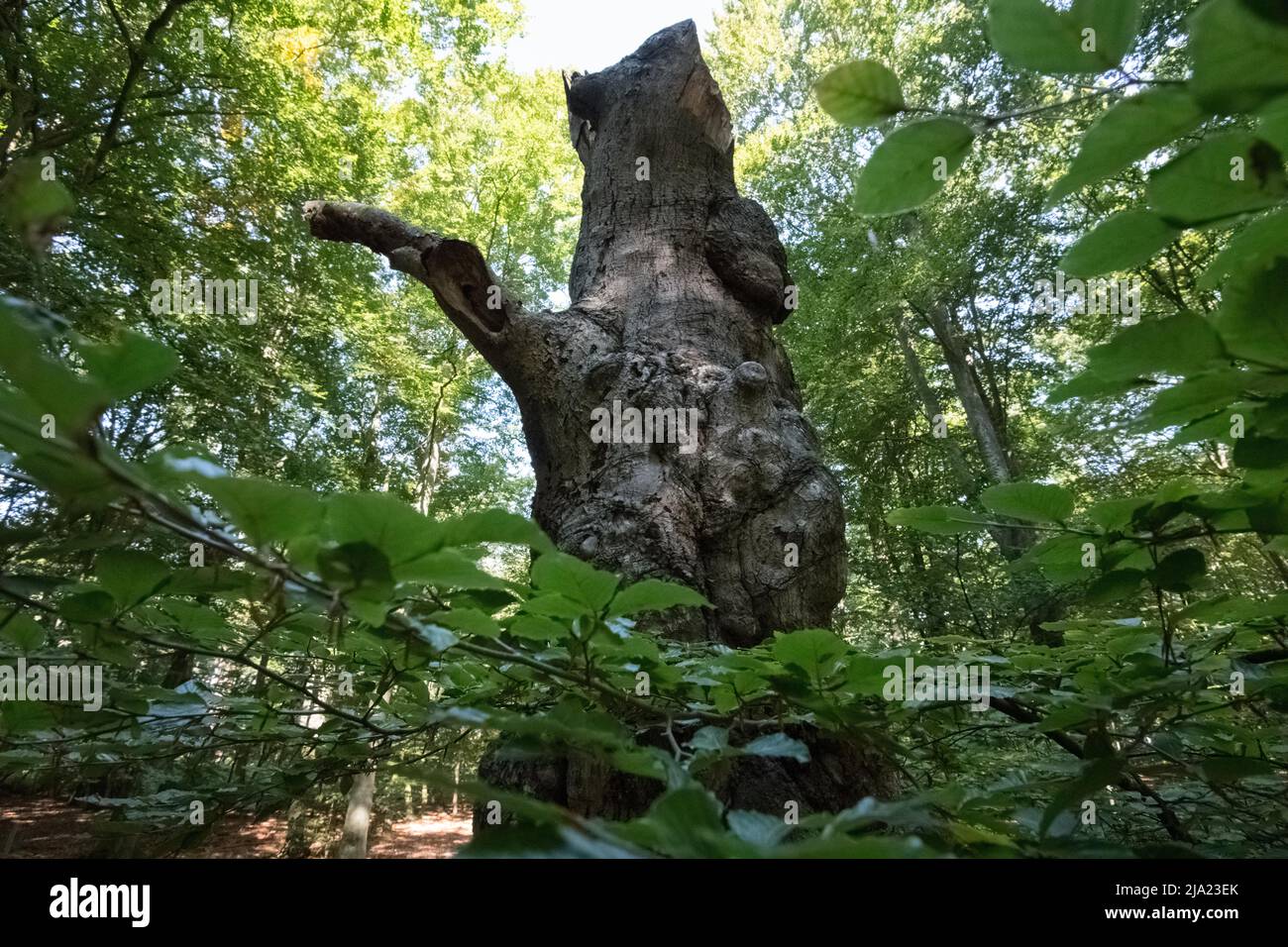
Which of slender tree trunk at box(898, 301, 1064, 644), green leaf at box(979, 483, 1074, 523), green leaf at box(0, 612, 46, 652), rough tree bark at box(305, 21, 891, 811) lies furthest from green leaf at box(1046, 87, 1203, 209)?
slender tree trunk at box(898, 301, 1064, 644)

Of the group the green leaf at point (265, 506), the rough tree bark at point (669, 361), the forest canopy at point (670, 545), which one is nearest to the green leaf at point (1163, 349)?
the forest canopy at point (670, 545)

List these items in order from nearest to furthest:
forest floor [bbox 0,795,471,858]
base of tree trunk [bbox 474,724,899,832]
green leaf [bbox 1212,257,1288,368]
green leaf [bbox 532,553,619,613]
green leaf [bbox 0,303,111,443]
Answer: green leaf [bbox 0,303,111,443] → green leaf [bbox 1212,257,1288,368] → green leaf [bbox 532,553,619,613] → base of tree trunk [bbox 474,724,899,832] → forest floor [bbox 0,795,471,858]

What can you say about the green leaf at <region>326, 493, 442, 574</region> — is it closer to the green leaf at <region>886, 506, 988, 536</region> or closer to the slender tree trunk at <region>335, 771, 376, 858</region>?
the green leaf at <region>886, 506, 988, 536</region>

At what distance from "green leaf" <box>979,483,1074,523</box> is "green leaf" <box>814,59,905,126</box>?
0.36m

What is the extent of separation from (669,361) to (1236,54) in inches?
49.1

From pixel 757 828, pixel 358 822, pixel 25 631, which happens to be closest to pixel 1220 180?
pixel 757 828

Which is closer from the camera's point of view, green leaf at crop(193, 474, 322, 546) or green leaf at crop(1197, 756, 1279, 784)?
green leaf at crop(193, 474, 322, 546)

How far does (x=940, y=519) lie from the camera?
65 cm

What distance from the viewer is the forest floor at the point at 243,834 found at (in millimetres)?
5672

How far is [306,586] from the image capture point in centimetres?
33

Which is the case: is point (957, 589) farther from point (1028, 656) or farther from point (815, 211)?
point (1028, 656)

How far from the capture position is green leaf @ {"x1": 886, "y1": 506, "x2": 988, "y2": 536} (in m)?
0.63

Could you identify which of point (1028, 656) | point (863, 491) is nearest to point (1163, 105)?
point (1028, 656)

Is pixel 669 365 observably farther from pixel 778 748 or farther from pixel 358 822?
pixel 358 822
